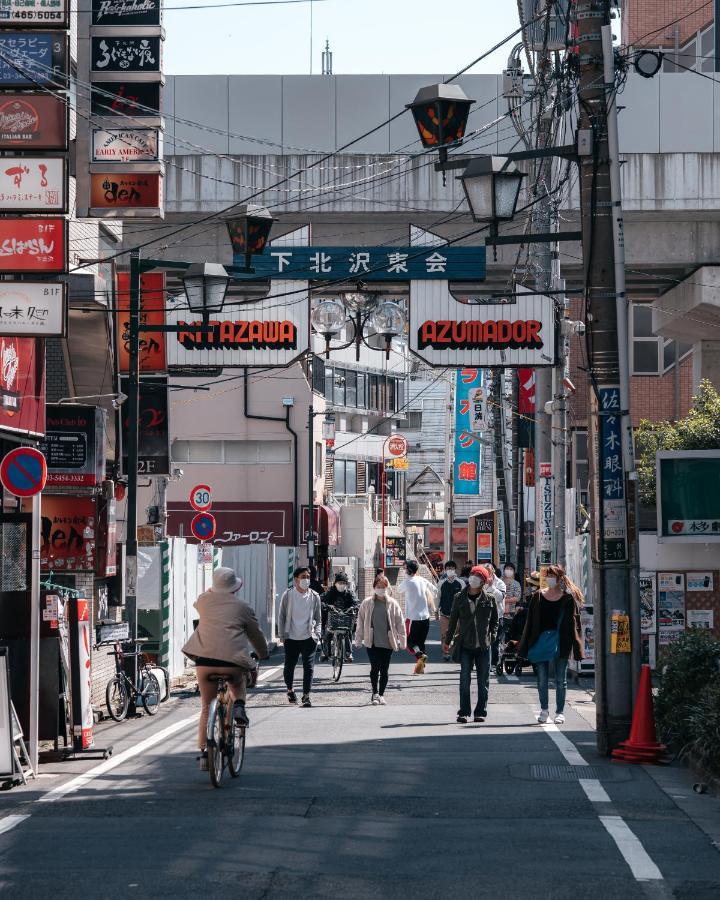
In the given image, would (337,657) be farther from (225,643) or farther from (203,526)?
(225,643)

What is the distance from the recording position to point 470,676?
54.8 ft

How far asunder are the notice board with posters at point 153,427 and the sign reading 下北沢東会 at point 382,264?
4.31 metres

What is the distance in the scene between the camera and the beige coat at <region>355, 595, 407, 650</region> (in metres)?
19.2

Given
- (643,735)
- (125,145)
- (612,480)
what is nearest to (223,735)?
(643,735)

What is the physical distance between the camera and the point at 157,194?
18.8 meters

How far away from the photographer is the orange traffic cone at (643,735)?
13.0 m

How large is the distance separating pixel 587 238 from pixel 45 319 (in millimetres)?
5404

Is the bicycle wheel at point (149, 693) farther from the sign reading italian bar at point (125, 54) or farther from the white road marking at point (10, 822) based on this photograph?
the sign reading italian bar at point (125, 54)

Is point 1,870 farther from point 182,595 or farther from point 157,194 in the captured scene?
point 182,595

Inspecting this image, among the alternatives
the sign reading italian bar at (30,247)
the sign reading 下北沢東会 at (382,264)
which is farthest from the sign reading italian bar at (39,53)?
the sign reading 下北沢東会 at (382,264)

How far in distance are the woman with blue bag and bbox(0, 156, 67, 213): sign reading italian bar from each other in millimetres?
7007

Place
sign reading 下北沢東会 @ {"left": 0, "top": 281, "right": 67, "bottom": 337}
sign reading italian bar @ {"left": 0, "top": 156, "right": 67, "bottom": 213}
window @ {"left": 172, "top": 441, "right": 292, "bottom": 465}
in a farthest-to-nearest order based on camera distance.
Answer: window @ {"left": 172, "top": 441, "right": 292, "bottom": 465}, sign reading italian bar @ {"left": 0, "top": 156, "right": 67, "bottom": 213}, sign reading 下北沢東会 @ {"left": 0, "top": 281, "right": 67, "bottom": 337}

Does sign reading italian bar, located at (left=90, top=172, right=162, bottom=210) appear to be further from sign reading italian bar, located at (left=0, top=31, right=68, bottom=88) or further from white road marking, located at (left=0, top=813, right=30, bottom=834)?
white road marking, located at (left=0, top=813, right=30, bottom=834)

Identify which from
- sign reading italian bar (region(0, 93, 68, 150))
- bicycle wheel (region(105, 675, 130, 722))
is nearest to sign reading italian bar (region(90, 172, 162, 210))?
sign reading italian bar (region(0, 93, 68, 150))
